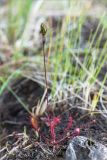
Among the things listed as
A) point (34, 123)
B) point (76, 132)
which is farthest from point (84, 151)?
point (34, 123)

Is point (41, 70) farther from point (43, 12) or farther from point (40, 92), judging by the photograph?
point (43, 12)

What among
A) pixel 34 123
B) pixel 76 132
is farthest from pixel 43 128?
pixel 76 132

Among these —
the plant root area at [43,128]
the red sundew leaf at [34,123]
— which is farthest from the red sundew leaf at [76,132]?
the red sundew leaf at [34,123]

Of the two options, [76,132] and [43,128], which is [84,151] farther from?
→ [43,128]

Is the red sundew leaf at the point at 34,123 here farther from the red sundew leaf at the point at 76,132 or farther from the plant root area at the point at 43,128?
the red sundew leaf at the point at 76,132

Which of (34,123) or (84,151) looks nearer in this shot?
(84,151)

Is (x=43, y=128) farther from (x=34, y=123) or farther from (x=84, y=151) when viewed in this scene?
(x=84, y=151)
